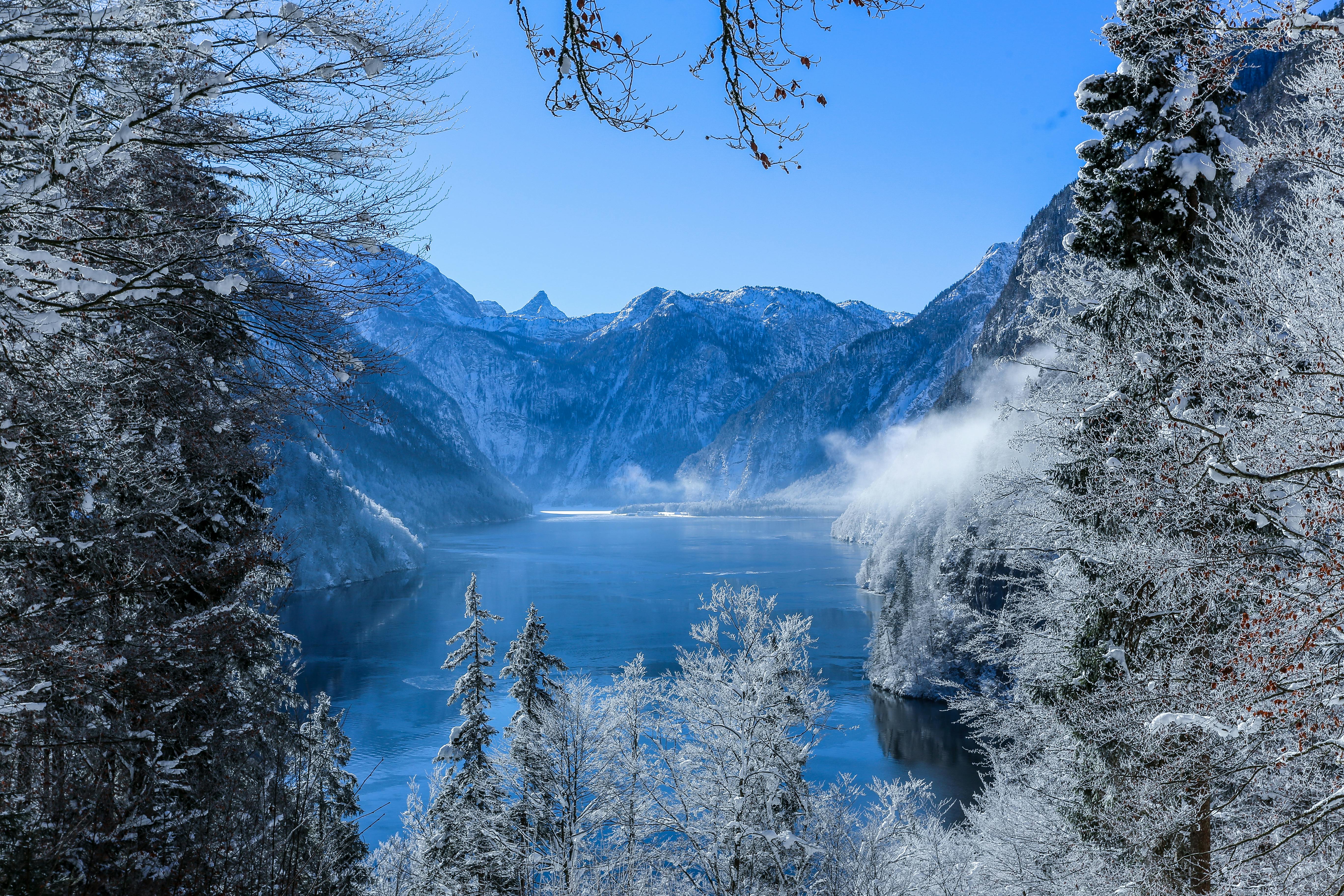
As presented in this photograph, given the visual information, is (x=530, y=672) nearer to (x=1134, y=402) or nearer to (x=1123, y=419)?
(x=1123, y=419)

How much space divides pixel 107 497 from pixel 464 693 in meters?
10.5

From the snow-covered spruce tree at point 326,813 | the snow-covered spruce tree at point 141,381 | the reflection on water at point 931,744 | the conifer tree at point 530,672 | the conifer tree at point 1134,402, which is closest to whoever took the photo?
the snow-covered spruce tree at point 141,381

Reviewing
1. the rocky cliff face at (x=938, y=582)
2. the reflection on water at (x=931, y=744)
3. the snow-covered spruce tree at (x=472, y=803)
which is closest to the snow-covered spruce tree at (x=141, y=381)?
the snow-covered spruce tree at (x=472, y=803)

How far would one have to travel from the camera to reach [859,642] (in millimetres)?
49938

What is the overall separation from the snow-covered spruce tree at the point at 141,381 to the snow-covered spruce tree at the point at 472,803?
6492 millimetres

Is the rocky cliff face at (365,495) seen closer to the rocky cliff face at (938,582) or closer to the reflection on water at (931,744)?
the reflection on water at (931,744)

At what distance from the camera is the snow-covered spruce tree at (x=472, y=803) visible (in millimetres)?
15312

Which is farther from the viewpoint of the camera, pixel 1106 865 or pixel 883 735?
pixel 883 735

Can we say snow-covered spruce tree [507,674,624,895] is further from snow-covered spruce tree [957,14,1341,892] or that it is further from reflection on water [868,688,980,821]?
reflection on water [868,688,980,821]

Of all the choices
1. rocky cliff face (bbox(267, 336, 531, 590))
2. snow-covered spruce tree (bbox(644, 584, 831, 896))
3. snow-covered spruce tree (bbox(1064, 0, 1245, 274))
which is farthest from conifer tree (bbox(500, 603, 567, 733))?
snow-covered spruce tree (bbox(1064, 0, 1245, 274))

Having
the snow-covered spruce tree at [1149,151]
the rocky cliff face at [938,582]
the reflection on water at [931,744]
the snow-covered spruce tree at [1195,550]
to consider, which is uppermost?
the snow-covered spruce tree at [1149,151]

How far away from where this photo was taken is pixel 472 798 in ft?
53.4

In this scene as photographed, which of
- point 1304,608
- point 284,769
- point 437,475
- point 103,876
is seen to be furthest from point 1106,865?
point 437,475

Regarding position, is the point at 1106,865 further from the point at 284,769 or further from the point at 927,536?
the point at 927,536
